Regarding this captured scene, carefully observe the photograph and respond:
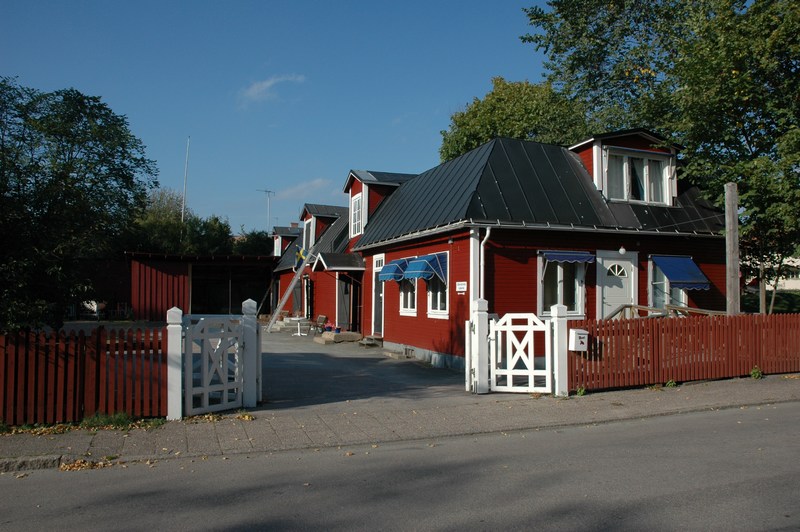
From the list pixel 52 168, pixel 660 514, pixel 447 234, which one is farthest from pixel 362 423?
pixel 447 234

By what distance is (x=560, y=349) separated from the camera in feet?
37.0

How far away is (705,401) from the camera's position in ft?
36.3

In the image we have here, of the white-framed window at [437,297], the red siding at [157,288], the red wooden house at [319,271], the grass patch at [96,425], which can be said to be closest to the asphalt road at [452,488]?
the grass patch at [96,425]

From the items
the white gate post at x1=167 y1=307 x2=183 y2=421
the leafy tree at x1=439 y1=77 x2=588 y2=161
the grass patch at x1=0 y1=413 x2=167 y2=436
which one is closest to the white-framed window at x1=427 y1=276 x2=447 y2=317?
the white gate post at x1=167 y1=307 x2=183 y2=421

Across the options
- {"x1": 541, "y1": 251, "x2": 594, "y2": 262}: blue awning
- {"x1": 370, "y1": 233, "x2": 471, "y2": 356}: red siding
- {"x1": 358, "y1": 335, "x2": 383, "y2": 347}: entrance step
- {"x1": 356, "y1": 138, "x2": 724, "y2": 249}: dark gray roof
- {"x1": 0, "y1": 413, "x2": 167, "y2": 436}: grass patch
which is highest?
{"x1": 356, "y1": 138, "x2": 724, "y2": 249}: dark gray roof

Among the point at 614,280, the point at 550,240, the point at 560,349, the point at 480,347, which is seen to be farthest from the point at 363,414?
the point at 614,280

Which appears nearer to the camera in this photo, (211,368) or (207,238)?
(211,368)

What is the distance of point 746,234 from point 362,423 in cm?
1368

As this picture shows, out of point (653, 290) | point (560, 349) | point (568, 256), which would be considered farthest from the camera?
point (653, 290)

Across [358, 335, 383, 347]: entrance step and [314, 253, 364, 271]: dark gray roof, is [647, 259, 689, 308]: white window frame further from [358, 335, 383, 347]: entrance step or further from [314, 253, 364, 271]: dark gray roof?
[314, 253, 364, 271]: dark gray roof

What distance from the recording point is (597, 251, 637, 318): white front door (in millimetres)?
16359

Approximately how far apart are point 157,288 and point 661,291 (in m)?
24.5

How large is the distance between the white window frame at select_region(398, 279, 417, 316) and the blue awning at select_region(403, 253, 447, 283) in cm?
129

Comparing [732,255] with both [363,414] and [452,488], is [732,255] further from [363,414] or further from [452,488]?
[452,488]
